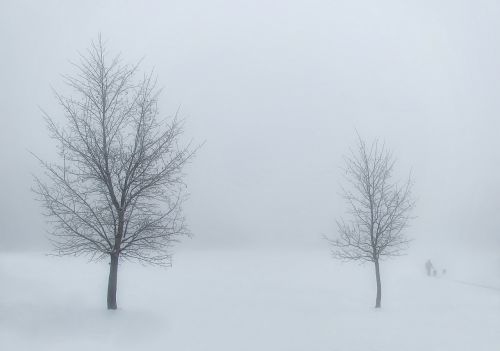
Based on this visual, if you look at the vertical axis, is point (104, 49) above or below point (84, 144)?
above

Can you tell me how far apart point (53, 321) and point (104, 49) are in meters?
9.84

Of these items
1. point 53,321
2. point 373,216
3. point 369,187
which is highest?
point 369,187

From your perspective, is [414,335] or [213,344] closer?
[213,344]

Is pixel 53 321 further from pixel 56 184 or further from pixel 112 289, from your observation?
pixel 56 184

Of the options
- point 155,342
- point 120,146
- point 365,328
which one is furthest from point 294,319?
point 120,146

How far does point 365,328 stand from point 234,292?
9945 mm

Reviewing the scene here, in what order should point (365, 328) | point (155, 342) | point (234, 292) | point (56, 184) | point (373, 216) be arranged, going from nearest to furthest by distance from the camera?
1. point (155, 342)
2. point (56, 184)
3. point (365, 328)
4. point (373, 216)
5. point (234, 292)

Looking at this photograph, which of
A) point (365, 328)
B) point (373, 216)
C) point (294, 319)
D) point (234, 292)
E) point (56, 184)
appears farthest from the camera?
point (234, 292)

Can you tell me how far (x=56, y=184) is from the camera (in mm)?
14422

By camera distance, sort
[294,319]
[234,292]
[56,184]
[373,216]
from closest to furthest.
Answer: [56,184] < [294,319] < [373,216] < [234,292]

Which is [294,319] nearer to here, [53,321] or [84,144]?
[53,321]

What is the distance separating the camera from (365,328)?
1552 centimetres

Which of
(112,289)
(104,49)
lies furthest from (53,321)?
(104,49)

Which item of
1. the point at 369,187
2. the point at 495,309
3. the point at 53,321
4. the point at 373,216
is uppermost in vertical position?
the point at 369,187
